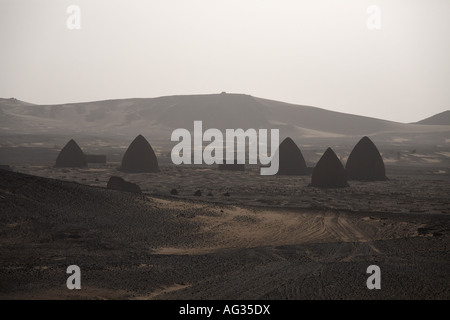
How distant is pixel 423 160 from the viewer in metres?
63.2

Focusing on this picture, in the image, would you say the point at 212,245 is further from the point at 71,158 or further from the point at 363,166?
the point at 71,158

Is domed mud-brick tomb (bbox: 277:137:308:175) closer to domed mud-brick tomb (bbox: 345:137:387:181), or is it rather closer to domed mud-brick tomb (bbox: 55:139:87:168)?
domed mud-brick tomb (bbox: 345:137:387:181)

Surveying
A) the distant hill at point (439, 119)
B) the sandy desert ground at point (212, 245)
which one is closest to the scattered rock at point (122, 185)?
the sandy desert ground at point (212, 245)

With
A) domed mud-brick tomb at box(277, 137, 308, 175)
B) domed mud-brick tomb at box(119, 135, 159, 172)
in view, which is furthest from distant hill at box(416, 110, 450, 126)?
domed mud-brick tomb at box(119, 135, 159, 172)

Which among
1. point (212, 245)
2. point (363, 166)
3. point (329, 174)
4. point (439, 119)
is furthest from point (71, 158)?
point (439, 119)

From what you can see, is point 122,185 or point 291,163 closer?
point 122,185

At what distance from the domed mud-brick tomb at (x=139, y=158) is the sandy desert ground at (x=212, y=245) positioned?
12338 mm

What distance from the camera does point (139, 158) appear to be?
37062 millimetres

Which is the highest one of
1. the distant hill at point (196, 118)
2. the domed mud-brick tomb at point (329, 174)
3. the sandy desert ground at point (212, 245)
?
the distant hill at point (196, 118)

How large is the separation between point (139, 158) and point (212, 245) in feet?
72.4

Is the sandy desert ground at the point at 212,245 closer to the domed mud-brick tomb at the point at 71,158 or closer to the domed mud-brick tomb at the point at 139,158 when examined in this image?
the domed mud-brick tomb at the point at 139,158

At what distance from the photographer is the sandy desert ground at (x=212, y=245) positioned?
11.0 metres

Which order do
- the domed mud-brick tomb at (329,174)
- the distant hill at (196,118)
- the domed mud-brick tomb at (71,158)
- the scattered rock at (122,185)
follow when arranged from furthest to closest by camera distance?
1. the distant hill at (196,118)
2. the domed mud-brick tomb at (71,158)
3. the domed mud-brick tomb at (329,174)
4. the scattered rock at (122,185)
